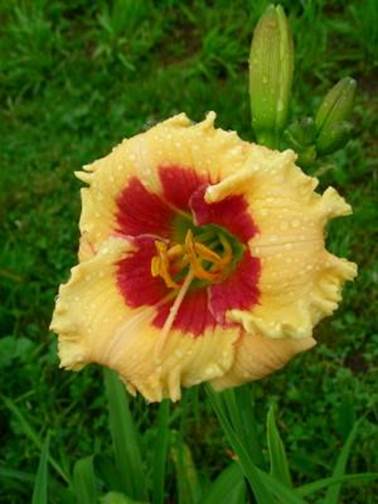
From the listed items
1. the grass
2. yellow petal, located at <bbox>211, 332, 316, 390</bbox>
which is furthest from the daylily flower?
the grass

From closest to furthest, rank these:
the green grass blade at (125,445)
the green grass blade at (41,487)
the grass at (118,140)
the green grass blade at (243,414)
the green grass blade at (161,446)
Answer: the green grass blade at (243,414) → the green grass blade at (41,487) → the green grass blade at (161,446) → the green grass blade at (125,445) → the grass at (118,140)

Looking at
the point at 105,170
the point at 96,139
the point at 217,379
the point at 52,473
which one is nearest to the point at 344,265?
the point at 217,379

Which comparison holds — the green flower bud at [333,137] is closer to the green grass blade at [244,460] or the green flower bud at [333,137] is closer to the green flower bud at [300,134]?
the green flower bud at [300,134]

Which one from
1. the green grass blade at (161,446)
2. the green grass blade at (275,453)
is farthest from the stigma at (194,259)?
the green grass blade at (161,446)

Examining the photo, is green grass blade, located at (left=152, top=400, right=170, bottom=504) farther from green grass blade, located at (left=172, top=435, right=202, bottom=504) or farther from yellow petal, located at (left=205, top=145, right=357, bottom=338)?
yellow petal, located at (left=205, top=145, right=357, bottom=338)

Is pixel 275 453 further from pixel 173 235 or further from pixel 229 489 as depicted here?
pixel 173 235

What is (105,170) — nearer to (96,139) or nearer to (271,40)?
(271,40)
